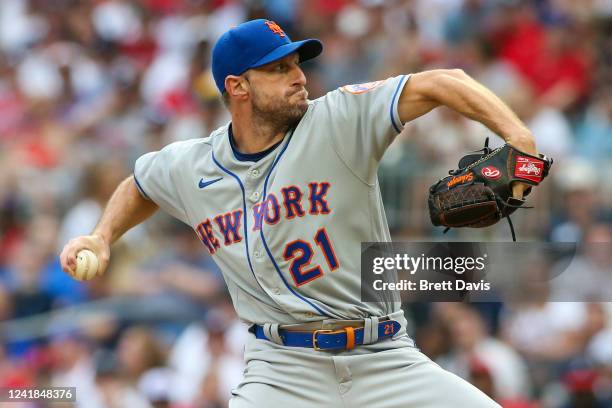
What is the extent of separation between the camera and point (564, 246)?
6.85 meters

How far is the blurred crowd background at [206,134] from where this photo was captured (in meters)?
6.81

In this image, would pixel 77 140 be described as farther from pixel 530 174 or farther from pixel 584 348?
pixel 530 174

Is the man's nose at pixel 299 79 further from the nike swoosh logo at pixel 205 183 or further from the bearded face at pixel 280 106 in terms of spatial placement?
the nike swoosh logo at pixel 205 183

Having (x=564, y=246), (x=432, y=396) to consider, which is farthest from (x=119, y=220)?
(x=564, y=246)

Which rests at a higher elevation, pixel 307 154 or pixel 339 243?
pixel 307 154

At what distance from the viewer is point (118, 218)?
439 centimetres

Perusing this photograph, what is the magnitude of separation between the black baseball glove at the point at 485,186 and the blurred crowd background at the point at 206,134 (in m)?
2.72

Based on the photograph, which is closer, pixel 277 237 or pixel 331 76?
pixel 277 237

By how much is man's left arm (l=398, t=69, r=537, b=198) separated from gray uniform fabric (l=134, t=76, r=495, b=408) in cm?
12

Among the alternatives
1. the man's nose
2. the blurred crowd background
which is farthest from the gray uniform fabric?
the blurred crowd background

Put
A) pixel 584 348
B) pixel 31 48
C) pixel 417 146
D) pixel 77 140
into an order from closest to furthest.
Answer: pixel 584 348 < pixel 417 146 < pixel 77 140 < pixel 31 48

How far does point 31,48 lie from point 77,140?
1.78m

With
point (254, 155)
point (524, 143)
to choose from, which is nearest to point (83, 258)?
point (254, 155)

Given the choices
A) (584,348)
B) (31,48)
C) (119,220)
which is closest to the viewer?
(119,220)
